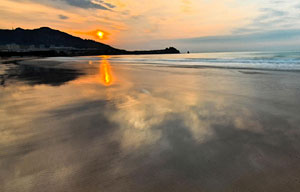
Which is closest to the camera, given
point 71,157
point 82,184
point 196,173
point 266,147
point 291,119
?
point 82,184

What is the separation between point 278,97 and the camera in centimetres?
595

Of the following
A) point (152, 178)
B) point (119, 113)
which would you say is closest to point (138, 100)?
point (119, 113)

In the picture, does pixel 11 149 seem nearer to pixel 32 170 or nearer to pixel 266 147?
pixel 32 170

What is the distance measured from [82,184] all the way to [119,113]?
2.56 metres

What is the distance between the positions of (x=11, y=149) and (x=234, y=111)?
15.9 ft

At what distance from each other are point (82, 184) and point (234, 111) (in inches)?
158

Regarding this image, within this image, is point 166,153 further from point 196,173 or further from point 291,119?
point 291,119

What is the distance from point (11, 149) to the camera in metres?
2.80

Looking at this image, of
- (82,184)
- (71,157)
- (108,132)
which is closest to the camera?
(82,184)

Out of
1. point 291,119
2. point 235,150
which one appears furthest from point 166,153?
point 291,119

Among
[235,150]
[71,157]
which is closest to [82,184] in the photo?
[71,157]

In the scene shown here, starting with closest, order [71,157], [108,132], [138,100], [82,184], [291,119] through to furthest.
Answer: [82,184]
[71,157]
[108,132]
[291,119]
[138,100]

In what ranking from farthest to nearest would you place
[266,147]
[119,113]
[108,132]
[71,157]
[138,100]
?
[138,100] < [119,113] < [108,132] < [266,147] < [71,157]

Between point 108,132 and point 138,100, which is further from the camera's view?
point 138,100
